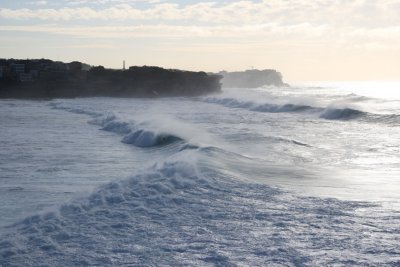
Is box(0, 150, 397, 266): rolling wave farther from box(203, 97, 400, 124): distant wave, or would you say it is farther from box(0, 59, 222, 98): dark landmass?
box(0, 59, 222, 98): dark landmass

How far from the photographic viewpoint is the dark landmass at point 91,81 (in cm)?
9425

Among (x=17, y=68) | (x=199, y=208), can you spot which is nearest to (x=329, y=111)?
(x=199, y=208)

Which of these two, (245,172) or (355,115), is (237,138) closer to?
(245,172)

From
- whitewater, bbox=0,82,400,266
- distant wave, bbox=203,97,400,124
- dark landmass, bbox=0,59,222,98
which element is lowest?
whitewater, bbox=0,82,400,266

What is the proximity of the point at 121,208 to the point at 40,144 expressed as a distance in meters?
→ 11.0

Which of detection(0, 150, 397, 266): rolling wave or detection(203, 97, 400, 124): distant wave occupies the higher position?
detection(203, 97, 400, 124): distant wave

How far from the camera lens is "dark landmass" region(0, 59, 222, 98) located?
94.2 m

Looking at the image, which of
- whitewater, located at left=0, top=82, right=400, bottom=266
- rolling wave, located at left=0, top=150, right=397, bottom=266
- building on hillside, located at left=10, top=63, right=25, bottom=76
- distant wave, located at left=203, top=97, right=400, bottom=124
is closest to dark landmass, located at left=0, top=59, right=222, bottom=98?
building on hillside, located at left=10, top=63, right=25, bottom=76

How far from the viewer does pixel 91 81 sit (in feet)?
332

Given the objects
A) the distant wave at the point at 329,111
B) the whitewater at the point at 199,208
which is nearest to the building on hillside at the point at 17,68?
the distant wave at the point at 329,111

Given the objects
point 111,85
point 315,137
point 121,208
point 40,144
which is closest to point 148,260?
point 121,208

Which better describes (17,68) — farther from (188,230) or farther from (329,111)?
(188,230)

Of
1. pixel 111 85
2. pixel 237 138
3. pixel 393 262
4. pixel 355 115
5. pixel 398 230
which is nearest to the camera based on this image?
pixel 393 262

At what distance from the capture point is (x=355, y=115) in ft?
115
